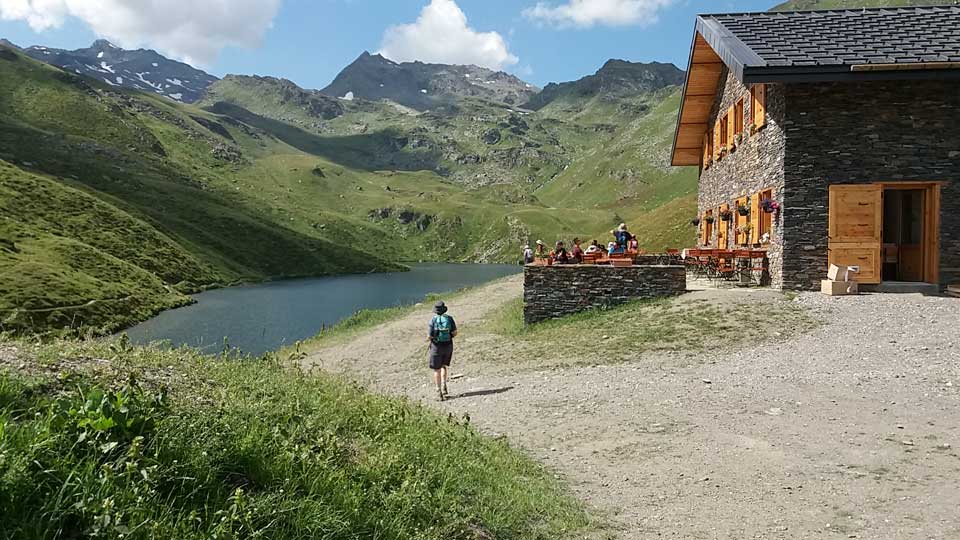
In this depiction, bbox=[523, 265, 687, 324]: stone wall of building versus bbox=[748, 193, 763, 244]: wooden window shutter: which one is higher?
bbox=[748, 193, 763, 244]: wooden window shutter

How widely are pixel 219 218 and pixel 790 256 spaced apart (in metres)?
149

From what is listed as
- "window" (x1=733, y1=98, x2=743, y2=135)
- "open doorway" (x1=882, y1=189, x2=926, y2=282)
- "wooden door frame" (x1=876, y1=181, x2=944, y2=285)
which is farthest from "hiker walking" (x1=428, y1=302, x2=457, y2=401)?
"window" (x1=733, y1=98, x2=743, y2=135)

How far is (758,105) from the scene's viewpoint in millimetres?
21516

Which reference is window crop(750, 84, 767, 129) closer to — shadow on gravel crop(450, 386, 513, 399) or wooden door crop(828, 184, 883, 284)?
wooden door crop(828, 184, 883, 284)

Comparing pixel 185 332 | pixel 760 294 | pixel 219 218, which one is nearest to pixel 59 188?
pixel 219 218

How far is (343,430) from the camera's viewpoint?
6512 mm

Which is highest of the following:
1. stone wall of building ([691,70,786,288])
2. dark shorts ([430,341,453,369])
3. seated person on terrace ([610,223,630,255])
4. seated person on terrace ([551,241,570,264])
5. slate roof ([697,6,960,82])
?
slate roof ([697,6,960,82])

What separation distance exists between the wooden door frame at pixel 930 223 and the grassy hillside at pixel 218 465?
18.1 m

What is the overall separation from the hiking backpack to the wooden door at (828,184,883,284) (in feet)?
44.3

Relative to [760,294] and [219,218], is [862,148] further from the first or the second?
[219,218]

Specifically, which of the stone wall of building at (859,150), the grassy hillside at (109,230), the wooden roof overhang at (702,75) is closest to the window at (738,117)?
the wooden roof overhang at (702,75)

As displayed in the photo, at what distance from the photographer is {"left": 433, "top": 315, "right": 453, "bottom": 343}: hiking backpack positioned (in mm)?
13734

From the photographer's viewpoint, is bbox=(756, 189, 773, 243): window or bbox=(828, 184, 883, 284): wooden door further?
bbox=(756, 189, 773, 243): window

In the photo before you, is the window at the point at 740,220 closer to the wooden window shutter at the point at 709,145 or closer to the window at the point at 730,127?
the window at the point at 730,127
